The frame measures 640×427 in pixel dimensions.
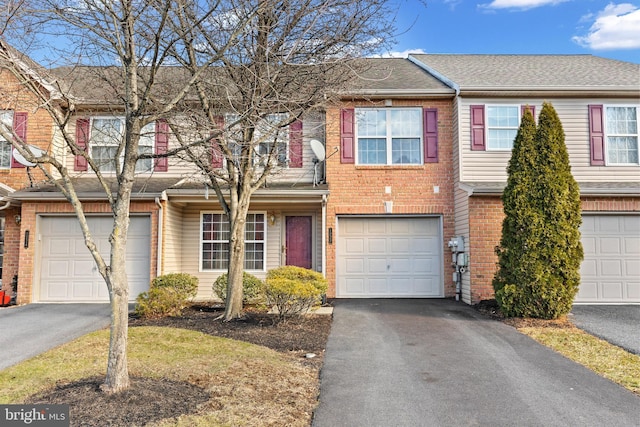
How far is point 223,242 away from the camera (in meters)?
12.1

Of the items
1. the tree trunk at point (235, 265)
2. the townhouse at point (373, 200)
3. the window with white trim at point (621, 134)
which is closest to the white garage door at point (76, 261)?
the townhouse at point (373, 200)

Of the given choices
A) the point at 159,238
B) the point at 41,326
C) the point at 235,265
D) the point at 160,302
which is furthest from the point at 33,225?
the point at 235,265

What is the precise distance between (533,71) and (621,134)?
3018 millimetres

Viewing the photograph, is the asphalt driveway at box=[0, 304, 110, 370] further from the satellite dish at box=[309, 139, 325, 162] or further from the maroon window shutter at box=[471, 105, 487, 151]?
the maroon window shutter at box=[471, 105, 487, 151]

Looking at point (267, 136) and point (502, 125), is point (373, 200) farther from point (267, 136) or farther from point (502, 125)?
point (267, 136)

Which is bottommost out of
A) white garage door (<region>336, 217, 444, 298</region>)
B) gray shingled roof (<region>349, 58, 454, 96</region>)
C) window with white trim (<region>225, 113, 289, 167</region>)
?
white garage door (<region>336, 217, 444, 298</region>)

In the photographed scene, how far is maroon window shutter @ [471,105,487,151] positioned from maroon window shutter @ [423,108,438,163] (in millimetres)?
922

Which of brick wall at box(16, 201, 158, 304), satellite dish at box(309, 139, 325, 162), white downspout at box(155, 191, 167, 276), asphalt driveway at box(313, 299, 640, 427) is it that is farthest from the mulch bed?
satellite dish at box(309, 139, 325, 162)

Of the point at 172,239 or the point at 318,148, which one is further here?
the point at 172,239

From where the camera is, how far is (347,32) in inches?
306

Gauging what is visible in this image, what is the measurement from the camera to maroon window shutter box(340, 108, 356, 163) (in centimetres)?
1162

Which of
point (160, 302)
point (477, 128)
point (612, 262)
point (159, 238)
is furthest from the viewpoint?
point (477, 128)

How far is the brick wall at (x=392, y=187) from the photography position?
11.5 meters

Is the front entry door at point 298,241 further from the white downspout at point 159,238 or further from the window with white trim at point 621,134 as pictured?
the window with white trim at point 621,134
